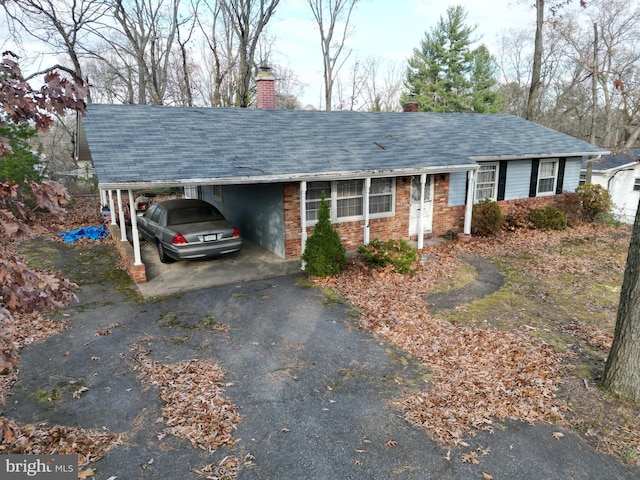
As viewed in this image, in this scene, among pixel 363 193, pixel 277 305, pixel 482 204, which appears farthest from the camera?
pixel 482 204

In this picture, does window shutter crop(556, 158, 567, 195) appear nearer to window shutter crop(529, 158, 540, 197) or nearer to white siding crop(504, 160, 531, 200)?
window shutter crop(529, 158, 540, 197)

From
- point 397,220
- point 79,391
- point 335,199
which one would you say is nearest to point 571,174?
point 397,220

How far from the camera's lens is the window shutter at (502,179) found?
1514 centimetres

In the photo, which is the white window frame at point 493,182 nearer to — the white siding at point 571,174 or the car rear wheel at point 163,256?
the white siding at point 571,174

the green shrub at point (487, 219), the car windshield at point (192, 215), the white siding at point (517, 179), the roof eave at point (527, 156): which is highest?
the roof eave at point (527, 156)

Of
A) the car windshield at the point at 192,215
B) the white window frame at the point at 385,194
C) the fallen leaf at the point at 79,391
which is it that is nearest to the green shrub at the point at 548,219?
the white window frame at the point at 385,194

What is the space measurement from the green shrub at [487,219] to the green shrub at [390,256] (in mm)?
4604

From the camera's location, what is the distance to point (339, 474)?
4059mm

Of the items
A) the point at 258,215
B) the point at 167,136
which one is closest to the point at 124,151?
the point at 167,136

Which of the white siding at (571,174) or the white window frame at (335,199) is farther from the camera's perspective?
the white siding at (571,174)

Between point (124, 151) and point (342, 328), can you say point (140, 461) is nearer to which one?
point (342, 328)

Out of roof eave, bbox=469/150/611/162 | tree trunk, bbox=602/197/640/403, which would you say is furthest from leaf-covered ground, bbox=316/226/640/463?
roof eave, bbox=469/150/611/162

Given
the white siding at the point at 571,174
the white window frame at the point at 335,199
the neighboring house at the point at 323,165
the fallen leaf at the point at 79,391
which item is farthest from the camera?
the white siding at the point at 571,174

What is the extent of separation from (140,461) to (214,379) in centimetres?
162
